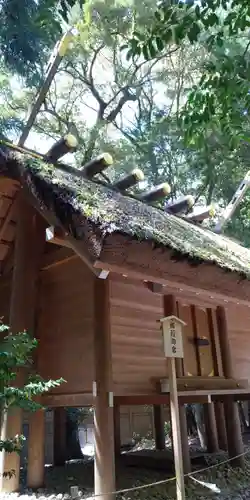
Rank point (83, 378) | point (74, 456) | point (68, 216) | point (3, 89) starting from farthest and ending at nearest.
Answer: point (3, 89), point (74, 456), point (83, 378), point (68, 216)

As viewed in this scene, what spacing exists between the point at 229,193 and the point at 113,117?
180 inches

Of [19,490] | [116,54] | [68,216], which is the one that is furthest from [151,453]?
[116,54]

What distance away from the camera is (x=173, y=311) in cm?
567

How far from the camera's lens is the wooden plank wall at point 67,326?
4.94 metres

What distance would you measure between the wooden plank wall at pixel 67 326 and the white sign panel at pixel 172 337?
106cm

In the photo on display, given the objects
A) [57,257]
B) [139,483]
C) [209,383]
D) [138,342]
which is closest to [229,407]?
[209,383]

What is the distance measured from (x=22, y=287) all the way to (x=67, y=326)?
2.62 feet

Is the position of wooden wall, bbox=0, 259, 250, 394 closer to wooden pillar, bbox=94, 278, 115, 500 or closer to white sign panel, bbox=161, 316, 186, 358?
wooden pillar, bbox=94, 278, 115, 500

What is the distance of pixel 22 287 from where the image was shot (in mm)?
5418

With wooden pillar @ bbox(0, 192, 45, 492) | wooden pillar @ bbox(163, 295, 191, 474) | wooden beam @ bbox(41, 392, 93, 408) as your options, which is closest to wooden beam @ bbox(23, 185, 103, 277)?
wooden pillar @ bbox(0, 192, 45, 492)

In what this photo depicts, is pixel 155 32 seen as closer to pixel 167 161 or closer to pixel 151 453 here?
pixel 151 453

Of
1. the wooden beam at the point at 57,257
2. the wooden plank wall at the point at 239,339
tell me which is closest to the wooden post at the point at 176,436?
the wooden beam at the point at 57,257

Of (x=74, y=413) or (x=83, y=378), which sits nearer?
(x=83, y=378)

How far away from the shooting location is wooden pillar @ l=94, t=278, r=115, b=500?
171 inches
